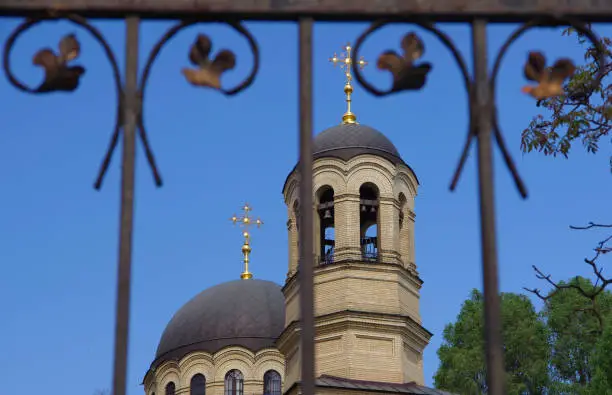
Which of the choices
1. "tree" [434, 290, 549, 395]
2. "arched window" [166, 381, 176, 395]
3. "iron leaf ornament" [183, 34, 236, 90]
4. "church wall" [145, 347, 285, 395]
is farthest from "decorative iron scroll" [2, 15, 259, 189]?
"tree" [434, 290, 549, 395]

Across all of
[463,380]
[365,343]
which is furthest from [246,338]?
[365,343]

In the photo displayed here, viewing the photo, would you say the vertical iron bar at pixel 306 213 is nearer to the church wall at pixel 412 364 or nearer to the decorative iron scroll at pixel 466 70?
the decorative iron scroll at pixel 466 70

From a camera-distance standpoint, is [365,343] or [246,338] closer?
[365,343]

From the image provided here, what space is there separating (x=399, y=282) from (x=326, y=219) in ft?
8.10

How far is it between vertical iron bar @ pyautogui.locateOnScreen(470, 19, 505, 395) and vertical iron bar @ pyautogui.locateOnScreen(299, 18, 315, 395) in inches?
21.5

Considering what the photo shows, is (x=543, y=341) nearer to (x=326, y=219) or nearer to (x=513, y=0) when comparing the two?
(x=326, y=219)

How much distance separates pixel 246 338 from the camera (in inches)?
1720

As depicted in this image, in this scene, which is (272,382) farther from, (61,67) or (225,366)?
(61,67)

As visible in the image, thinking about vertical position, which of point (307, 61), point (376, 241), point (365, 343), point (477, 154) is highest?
point (376, 241)

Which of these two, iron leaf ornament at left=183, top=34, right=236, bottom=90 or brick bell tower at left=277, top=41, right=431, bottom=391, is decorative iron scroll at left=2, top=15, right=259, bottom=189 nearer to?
iron leaf ornament at left=183, top=34, right=236, bottom=90

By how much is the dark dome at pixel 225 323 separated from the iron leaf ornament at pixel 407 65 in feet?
128

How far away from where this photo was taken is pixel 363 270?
33594mm

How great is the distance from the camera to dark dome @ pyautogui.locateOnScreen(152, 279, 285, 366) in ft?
143

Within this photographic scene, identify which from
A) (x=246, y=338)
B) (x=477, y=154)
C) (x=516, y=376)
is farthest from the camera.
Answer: (x=516, y=376)
